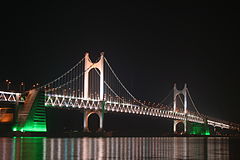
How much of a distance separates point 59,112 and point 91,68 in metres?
9.23

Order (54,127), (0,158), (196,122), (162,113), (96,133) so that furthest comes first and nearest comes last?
(196,122) < (162,113) < (54,127) < (96,133) < (0,158)

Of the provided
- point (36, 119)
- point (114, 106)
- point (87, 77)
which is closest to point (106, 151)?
point (36, 119)

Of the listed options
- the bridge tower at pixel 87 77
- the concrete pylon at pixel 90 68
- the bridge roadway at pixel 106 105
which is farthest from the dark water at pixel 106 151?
the concrete pylon at pixel 90 68

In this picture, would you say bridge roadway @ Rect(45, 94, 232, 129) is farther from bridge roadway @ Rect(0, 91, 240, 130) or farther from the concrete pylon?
the concrete pylon

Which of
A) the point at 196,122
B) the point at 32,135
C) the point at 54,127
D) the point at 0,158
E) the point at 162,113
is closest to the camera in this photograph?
the point at 0,158

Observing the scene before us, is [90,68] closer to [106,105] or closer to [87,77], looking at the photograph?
[87,77]

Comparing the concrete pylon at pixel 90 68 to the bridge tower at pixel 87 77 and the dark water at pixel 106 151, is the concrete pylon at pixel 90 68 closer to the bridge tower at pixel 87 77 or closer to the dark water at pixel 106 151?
the bridge tower at pixel 87 77

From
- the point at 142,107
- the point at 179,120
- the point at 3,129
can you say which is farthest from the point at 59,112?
the point at 179,120

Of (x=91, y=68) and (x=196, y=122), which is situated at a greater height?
(x=91, y=68)

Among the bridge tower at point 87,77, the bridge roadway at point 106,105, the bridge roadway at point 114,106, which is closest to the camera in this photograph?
the bridge roadway at point 106,105

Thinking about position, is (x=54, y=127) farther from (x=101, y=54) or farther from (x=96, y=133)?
(x=101, y=54)

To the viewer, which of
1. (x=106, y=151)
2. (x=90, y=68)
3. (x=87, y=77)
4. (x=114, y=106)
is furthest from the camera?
(x=114, y=106)

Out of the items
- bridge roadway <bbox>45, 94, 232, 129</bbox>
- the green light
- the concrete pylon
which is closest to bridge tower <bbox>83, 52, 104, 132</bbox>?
the concrete pylon

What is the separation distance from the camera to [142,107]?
293 ft
